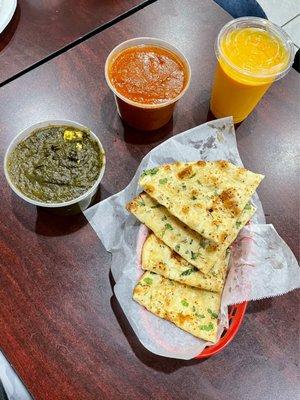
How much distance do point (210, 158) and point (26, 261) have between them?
0.59 m

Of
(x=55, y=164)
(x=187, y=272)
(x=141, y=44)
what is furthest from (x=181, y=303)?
(x=141, y=44)

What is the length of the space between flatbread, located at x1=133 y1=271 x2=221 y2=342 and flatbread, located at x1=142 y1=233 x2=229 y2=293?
0.02m

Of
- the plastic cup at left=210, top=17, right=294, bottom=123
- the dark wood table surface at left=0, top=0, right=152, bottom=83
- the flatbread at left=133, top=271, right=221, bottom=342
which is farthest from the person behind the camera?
the dark wood table surface at left=0, top=0, right=152, bottom=83

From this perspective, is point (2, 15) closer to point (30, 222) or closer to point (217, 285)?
point (30, 222)

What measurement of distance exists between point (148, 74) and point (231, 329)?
74cm

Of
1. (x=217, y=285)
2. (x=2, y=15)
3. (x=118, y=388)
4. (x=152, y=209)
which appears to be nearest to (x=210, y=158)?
(x=152, y=209)

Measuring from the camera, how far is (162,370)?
3.44 feet

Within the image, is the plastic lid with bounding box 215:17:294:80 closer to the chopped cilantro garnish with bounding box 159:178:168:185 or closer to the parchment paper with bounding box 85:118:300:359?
the parchment paper with bounding box 85:118:300:359

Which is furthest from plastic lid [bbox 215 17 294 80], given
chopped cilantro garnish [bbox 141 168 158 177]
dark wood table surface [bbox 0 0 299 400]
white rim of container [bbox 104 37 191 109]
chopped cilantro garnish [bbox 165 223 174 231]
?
chopped cilantro garnish [bbox 165 223 174 231]

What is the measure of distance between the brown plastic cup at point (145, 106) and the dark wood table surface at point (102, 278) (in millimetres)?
52

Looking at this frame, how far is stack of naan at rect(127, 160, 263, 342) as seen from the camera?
104 centimetres

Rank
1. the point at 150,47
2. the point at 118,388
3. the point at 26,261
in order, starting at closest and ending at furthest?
the point at 118,388 < the point at 26,261 < the point at 150,47

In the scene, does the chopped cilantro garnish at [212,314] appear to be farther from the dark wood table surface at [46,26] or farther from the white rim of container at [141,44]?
the dark wood table surface at [46,26]

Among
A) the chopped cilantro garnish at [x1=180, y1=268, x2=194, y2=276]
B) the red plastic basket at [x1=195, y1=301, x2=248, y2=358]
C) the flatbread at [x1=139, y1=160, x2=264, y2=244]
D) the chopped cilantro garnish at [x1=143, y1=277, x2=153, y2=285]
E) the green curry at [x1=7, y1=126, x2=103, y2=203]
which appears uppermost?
the green curry at [x1=7, y1=126, x2=103, y2=203]
